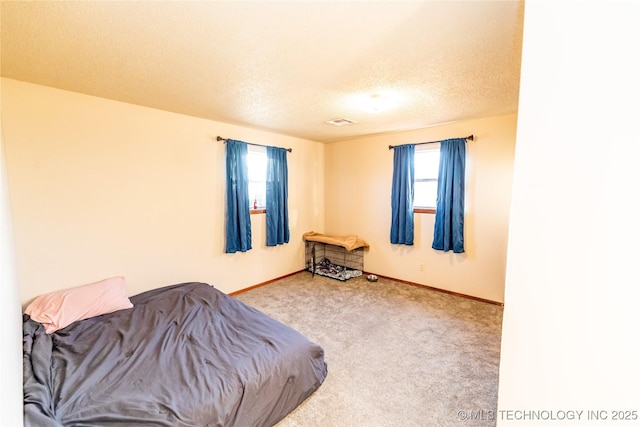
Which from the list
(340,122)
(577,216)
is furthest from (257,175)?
(577,216)

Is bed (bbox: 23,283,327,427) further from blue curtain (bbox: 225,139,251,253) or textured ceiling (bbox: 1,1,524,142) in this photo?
textured ceiling (bbox: 1,1,524,142)

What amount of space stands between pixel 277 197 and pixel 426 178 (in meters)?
2.23

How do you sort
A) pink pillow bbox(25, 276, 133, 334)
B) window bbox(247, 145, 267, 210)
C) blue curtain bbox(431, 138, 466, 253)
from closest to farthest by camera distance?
pink pillow bbox(25, 276, 133, 334), blue curtain bbox(431, 138, 466, 253), window bbox(247, 145, 267, 210)

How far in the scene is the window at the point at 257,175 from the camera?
3.94 meters

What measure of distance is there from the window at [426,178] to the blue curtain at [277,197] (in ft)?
Result: 6.48

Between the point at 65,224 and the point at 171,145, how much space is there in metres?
1.24

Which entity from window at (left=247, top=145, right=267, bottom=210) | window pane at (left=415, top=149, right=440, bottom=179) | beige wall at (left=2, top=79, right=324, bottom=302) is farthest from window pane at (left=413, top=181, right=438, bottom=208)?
beige wall at (left=2, top=79, right=324, bottom=302)

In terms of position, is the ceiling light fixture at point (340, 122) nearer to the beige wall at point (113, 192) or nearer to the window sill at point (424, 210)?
the beige wall at point (113, 192)

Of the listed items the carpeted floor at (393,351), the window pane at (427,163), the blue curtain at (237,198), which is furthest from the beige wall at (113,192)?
the window pane at (427,163)

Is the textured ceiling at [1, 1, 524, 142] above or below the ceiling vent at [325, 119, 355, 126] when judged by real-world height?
below

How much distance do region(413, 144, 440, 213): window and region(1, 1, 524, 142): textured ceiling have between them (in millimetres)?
1117

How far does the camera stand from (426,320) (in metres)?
2.96

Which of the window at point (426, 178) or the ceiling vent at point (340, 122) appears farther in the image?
the window at point (426, 178)

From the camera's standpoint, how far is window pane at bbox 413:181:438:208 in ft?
12.6
